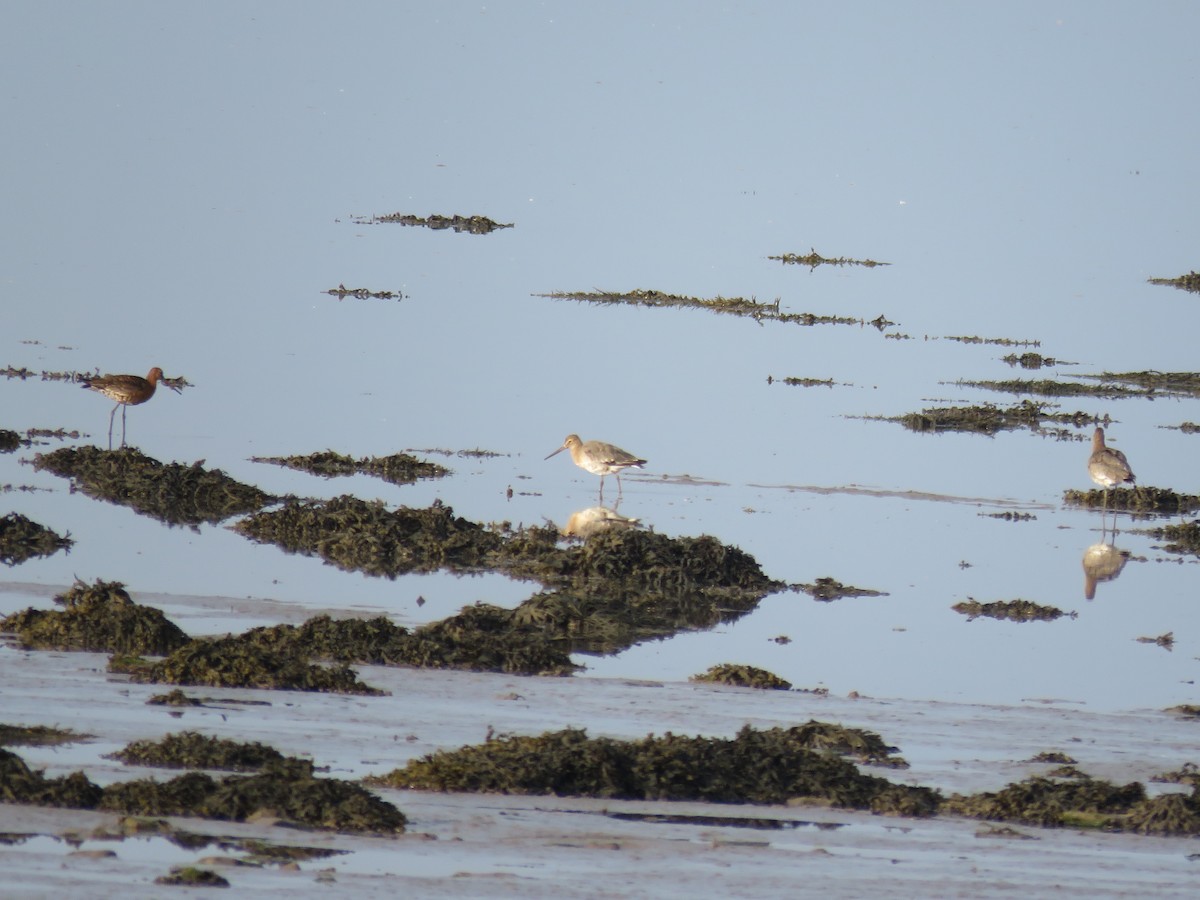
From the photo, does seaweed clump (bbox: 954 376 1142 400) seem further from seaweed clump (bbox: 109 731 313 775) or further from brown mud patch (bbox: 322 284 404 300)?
seaweed clump (bbox: 109 731 313 775)

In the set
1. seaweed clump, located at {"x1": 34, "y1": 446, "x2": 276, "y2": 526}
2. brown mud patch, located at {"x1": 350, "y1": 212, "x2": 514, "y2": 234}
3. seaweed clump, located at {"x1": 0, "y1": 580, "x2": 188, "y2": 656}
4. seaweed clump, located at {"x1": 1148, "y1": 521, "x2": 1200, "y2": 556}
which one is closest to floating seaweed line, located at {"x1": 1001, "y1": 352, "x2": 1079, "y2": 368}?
seaweed clump, located at {"x1": 1148, "y1": 521, "x2": 1200, "y2": 556}

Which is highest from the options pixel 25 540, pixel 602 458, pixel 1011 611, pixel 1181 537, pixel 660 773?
pixel 602 458

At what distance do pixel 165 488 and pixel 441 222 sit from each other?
27027 mm

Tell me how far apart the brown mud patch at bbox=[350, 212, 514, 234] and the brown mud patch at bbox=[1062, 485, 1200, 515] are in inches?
931

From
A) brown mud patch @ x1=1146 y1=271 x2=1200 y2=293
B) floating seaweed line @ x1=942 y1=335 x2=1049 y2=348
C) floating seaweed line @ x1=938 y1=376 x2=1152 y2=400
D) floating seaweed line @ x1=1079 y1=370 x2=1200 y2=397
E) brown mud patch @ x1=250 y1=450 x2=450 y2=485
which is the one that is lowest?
brown mud patch @ x1=250 y1=450 x2=450 y2=485

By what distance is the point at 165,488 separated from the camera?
17.8 m

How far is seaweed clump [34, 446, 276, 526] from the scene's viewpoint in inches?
691

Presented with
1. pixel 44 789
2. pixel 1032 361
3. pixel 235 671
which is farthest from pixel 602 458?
pixel 1032 361

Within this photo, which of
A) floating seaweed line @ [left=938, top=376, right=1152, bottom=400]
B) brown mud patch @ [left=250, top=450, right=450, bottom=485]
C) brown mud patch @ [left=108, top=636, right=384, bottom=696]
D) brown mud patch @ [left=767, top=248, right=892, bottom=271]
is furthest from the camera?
brown mud patch @ [left=767, top=248, right=892, bottom=271]

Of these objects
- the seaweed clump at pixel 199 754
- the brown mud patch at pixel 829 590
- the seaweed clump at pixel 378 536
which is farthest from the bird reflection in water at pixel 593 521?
the seaweed clump at pixel 199 754

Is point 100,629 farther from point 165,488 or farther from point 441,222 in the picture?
point 441,222

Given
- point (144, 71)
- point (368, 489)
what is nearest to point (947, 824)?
point (368, 489)

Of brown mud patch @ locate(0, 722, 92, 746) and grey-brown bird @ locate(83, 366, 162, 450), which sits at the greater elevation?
grey-brown bird @ locate(83, 366, 162, 450)

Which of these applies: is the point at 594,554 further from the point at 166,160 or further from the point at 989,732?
the point at 166,160
